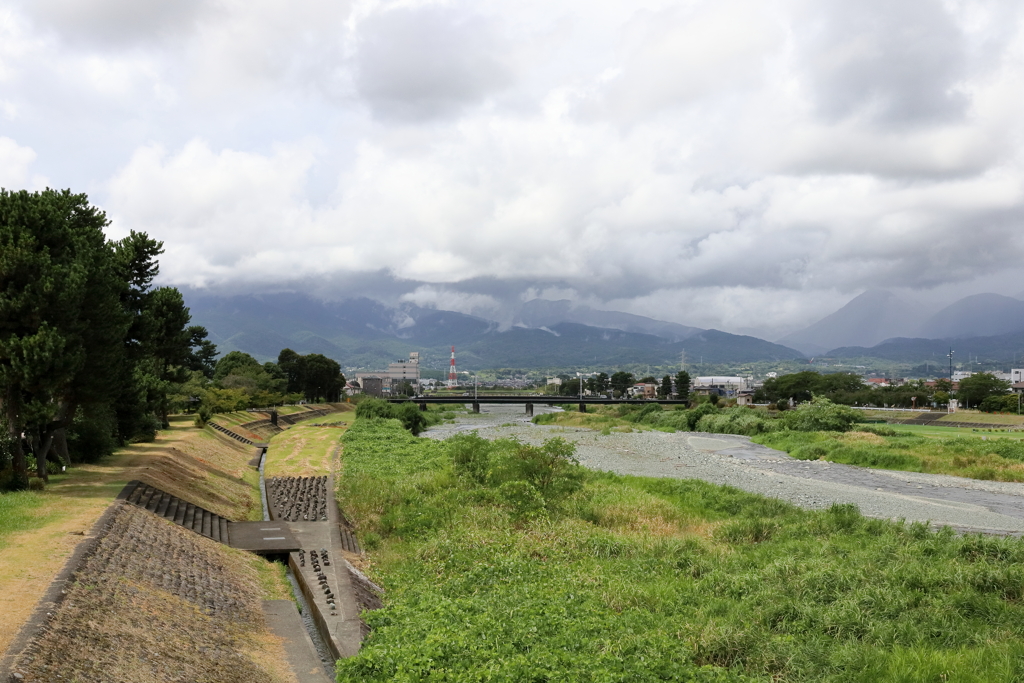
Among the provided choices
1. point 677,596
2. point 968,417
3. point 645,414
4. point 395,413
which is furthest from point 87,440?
point 968,417

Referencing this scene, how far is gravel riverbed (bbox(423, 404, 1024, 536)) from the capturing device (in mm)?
35406

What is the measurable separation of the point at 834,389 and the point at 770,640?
151063mm

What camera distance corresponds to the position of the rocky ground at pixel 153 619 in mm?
12359

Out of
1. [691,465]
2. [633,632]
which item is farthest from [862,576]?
[691,465]

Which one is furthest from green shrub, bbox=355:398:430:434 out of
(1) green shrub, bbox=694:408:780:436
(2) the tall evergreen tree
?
(2) the tall evergreen tree

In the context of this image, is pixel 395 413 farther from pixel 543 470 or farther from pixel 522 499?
pixel 522 499

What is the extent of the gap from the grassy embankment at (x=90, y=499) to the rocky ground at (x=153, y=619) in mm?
624

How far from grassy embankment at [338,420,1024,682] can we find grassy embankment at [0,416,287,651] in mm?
6679

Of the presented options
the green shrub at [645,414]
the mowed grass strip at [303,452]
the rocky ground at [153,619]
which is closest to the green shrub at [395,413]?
the mowed grass strip at [303,452]

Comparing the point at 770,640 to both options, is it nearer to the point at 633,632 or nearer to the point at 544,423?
the point at 633,632

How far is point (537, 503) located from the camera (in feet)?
98.1

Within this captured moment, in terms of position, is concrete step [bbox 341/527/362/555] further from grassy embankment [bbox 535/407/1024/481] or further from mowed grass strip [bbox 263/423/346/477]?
grassy embankment [bbox 535/407/1024/481]

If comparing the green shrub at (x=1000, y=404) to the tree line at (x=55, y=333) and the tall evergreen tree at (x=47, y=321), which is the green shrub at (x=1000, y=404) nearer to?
the tree line at (x=55, y=333)

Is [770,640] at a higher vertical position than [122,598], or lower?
lower
